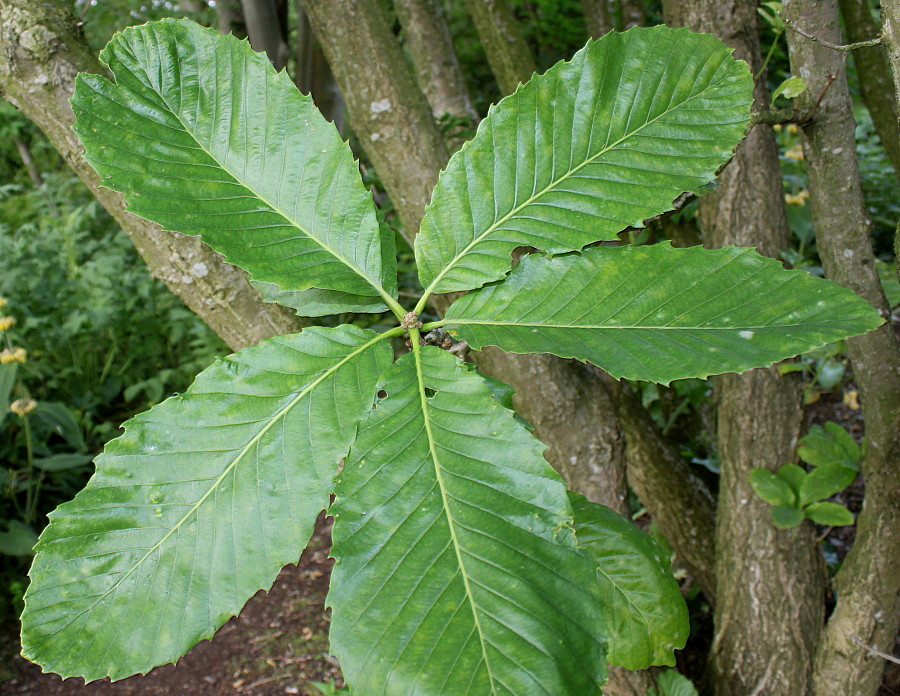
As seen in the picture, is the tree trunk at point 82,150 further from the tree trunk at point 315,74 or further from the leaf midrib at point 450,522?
the tree trunk at point 315,74

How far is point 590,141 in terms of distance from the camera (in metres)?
0.84

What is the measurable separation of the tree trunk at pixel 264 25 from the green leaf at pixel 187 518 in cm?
378

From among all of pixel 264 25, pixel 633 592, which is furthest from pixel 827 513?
pixel 264 25

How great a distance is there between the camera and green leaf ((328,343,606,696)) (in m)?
0.67

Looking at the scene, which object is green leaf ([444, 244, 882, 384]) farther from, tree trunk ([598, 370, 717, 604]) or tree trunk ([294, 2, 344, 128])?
tree trunk ([294, 2, 344, 128])

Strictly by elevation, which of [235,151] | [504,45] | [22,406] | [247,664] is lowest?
[247,664]

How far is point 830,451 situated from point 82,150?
1790 mm

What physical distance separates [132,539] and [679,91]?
0.79m

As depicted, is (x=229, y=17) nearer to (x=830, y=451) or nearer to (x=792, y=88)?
(x=792, y=88)

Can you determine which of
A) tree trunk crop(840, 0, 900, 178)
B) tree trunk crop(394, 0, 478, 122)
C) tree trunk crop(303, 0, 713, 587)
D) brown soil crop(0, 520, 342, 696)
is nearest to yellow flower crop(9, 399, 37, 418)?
brown soil crop(0, 520, 342, 696)

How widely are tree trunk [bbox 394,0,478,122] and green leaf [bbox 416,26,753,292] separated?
7.29ft

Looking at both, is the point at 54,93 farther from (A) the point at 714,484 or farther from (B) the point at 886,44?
(A) the point at 714,484

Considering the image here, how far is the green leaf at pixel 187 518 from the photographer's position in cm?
69

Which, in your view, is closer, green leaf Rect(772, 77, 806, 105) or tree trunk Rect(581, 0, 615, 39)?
green leaf Rect(772, 77, 806, 105)
